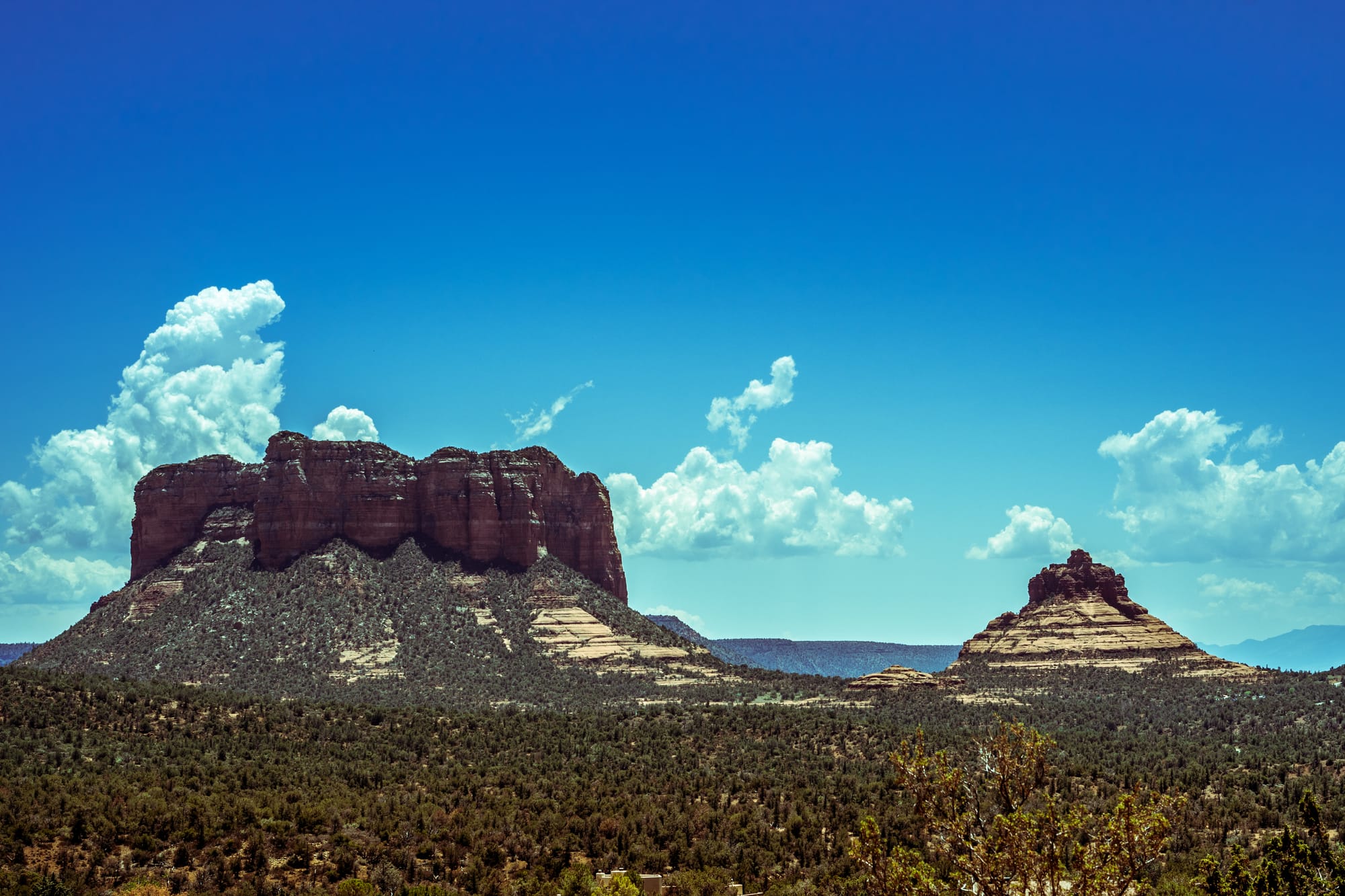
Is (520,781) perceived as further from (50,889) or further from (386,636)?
(386,636)

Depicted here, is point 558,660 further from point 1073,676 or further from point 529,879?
point 529,879

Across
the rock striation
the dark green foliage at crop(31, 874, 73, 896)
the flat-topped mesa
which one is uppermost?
the flat-topped mesa

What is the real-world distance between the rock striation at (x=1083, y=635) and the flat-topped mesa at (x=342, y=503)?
152 feet

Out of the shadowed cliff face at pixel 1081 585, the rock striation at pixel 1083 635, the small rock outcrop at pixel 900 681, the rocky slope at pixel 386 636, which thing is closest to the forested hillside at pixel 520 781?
the small rock outcrop at pixel 900 681

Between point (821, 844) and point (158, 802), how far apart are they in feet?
72.6

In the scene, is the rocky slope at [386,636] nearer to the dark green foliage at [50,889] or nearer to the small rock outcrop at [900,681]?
the small rock outcrop at [900,681]

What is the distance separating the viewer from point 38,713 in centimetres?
4662

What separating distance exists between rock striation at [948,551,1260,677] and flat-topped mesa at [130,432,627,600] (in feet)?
152

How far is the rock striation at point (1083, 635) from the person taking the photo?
285 ft

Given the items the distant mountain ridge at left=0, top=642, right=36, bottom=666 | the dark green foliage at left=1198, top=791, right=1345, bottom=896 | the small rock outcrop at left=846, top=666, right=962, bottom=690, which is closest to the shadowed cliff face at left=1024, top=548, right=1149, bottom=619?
the small rock outcrop at left=846, top=666, right=962, bottom=690

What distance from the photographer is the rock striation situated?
86812 mm

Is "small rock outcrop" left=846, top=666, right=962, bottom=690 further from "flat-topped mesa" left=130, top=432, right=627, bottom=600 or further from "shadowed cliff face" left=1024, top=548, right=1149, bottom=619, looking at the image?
"flat-topped mesa" left=130, top=432, right=627, bottom=600

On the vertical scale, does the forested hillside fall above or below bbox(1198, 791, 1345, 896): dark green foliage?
below

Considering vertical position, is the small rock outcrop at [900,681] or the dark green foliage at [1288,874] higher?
the small rock outcrop at [900,681]
